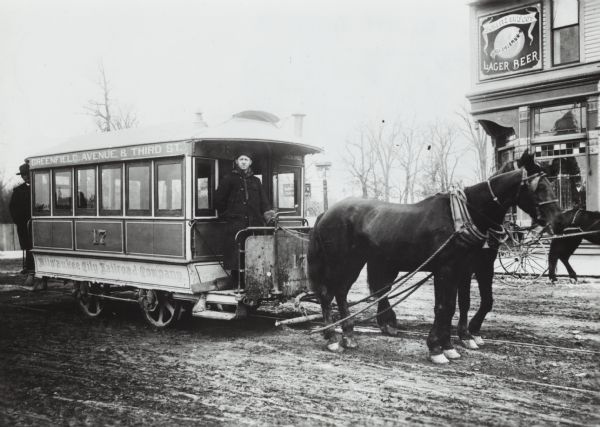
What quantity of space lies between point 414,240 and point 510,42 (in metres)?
12.9

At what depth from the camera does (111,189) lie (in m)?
7.98

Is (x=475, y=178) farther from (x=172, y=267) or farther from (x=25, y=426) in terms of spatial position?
(x=25, y=426)

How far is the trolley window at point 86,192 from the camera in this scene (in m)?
8.24

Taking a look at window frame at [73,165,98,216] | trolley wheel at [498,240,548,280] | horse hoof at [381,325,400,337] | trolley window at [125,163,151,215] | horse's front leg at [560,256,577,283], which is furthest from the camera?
horse's front leg at [560,256,577,283]

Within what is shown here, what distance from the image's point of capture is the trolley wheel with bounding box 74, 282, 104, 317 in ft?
27.9

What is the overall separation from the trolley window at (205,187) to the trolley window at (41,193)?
11.3 ft

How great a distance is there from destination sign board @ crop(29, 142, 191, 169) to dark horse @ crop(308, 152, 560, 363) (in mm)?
2179

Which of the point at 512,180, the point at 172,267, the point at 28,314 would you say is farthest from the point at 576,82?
the point at 28,314

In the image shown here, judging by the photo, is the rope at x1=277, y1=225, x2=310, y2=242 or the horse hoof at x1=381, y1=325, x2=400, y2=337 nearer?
the horse hoof at x1=381, y1=325, x2=400, y2=337

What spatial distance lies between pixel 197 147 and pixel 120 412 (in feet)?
12.4

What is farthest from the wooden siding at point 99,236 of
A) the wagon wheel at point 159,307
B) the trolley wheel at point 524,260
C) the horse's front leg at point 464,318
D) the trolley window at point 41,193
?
the trolley wheel at point 524,260

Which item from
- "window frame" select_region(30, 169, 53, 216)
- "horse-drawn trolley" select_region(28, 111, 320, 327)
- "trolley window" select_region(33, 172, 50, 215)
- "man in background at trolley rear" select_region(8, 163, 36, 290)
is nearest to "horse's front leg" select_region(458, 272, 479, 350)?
"horse-drawn trolley" select_region(28, 111, 320, 327)

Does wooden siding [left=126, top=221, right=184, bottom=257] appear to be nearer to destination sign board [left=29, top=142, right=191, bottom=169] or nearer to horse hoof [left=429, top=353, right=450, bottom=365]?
destination sign board [left=29, top=142, right=191, bottom=169]

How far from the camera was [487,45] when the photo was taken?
16656 mm
